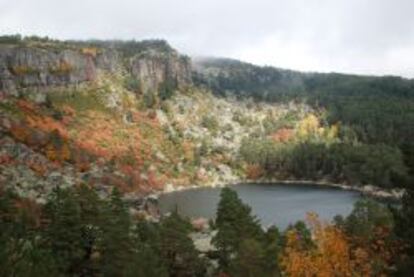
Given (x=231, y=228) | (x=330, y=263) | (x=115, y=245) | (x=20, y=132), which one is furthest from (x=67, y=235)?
(x=20, y=132)

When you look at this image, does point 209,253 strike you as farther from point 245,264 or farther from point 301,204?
point 301,204

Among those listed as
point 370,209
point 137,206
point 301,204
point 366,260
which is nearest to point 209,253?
point 370,209

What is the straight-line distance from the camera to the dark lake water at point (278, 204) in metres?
145

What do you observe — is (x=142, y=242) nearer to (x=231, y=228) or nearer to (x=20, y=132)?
(x=231, y=228)

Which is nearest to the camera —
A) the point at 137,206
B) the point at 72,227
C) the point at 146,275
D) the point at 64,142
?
the point at 146,275

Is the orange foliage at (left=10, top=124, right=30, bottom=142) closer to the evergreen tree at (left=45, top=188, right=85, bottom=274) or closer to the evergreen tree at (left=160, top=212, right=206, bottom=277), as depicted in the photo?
the evergreen tree at (left=45, top=188, right=85, bottom=274)

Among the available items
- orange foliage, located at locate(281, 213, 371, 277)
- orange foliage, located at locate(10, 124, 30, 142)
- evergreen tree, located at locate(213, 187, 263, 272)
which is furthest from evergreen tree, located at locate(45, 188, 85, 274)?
orange foliage, located at locate(10, 124, 30, 142)

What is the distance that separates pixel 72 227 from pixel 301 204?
10979 cm

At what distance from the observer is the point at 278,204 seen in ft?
556

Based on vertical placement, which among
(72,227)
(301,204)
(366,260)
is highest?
(366,260)

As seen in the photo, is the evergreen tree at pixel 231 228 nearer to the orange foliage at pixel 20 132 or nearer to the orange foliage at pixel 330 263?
the orange foliage at pixel 330 263

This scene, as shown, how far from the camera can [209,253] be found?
74312 millimetres

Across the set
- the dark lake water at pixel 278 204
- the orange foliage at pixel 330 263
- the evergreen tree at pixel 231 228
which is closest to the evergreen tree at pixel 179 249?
the evergreen tree at pixel 231 228

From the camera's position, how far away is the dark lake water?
145 m
